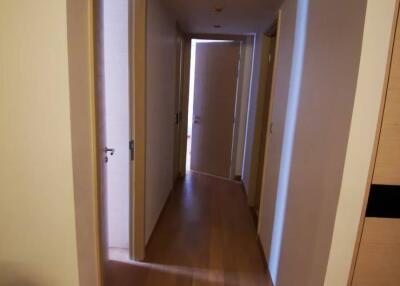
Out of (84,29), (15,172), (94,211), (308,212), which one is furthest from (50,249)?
(308,212)

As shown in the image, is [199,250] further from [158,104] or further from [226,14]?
[226,14]

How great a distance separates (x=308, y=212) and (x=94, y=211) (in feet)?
3.54

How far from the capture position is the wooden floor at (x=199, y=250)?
6.70ft

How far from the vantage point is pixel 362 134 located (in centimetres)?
98

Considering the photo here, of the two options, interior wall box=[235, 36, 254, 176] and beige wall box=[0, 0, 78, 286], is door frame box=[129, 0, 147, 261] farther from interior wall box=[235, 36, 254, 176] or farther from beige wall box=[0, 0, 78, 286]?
→ interior wall box=[235, 36, 254, 176]

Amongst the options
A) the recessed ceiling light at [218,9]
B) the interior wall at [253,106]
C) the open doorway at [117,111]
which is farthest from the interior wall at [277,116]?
the open doorway at [117,111]

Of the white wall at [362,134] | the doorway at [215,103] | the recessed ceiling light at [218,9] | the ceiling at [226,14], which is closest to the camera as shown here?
the white wall at [362,134]

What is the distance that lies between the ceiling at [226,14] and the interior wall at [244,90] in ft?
1.09

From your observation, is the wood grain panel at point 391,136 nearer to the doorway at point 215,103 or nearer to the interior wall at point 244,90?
the interior wall at point 244,90

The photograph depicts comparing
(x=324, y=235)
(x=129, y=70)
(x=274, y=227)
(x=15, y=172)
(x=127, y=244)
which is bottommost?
(x=127, y=244)

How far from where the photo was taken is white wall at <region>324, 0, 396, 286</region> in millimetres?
916

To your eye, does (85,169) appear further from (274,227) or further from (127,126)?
(274,227)

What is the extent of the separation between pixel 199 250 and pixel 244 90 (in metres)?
2.46

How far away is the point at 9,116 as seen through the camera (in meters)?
0.99
